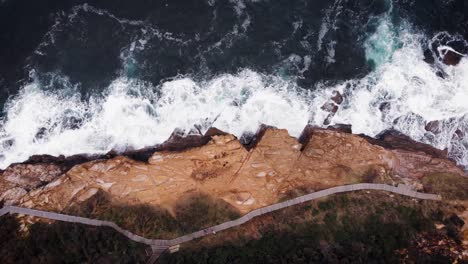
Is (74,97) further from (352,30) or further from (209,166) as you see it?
(352,30)

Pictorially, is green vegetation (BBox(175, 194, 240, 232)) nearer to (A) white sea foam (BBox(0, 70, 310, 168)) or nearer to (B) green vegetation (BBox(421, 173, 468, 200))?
(A) white sea foam (BBox(0, 70, 310, 168))

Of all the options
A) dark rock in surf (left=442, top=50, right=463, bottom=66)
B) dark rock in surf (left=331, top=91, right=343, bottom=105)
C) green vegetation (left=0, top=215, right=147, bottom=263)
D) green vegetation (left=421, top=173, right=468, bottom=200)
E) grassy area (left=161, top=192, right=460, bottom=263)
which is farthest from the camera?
dark rock in surf (left=442, top=50, right=463, bottom=66)

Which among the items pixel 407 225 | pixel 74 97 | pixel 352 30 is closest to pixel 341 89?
pixel 352 30

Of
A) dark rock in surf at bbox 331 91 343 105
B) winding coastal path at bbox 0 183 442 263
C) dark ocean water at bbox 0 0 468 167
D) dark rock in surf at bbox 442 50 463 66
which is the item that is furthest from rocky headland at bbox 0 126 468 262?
dark rock in surf at bbox 442 50 463 66

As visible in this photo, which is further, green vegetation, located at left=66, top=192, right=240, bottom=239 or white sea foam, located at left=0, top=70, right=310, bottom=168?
white sea foam, located at left=0, top=70, right=310, bottom=168

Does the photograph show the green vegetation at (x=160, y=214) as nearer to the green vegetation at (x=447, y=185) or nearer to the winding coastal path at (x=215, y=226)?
the winding coastal path at (x=215, y=226)

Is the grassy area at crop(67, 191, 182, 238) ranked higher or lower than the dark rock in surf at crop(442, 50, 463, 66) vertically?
lower
